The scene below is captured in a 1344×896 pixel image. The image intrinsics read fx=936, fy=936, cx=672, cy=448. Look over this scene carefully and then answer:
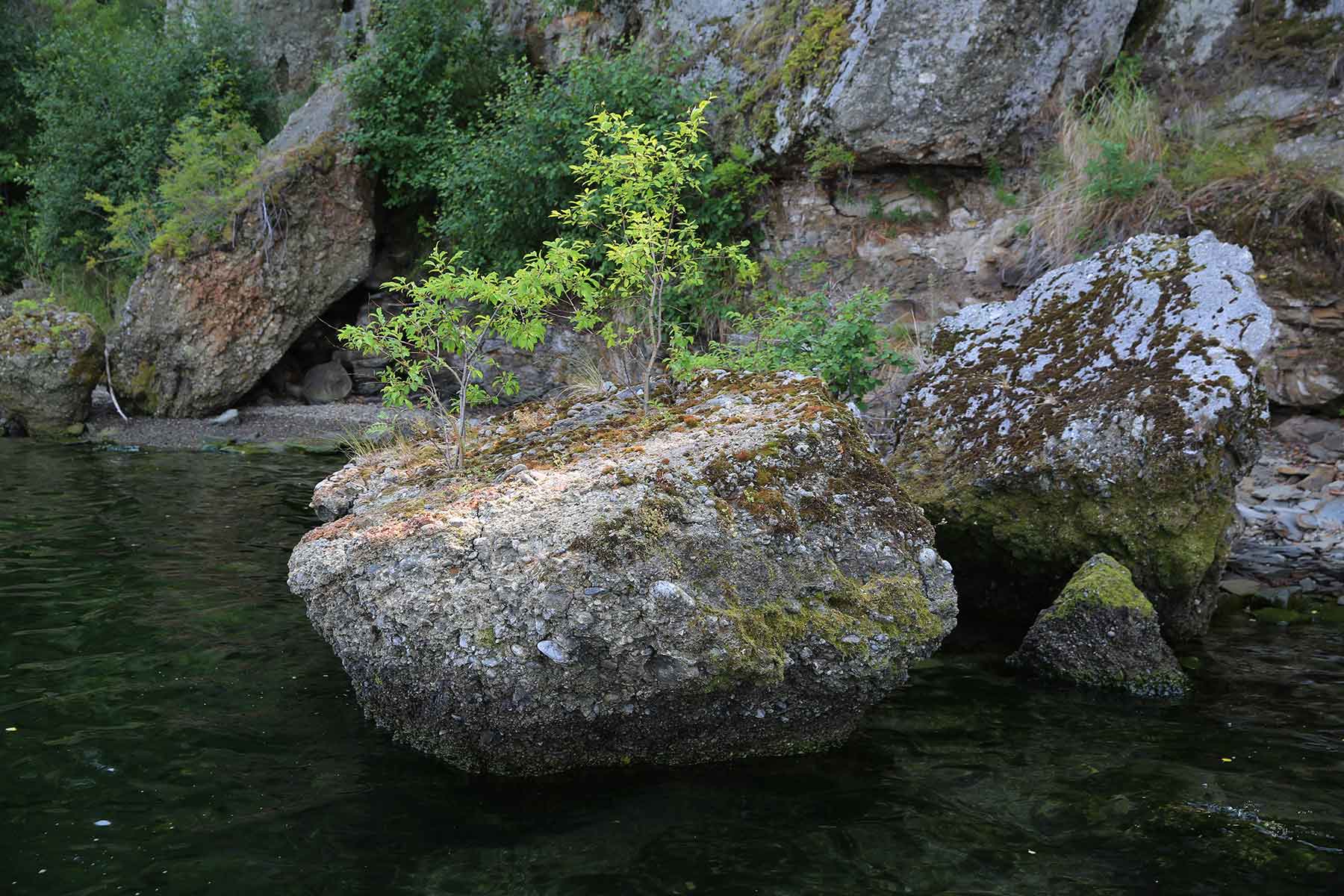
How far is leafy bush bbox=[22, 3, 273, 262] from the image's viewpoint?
67.6 feet

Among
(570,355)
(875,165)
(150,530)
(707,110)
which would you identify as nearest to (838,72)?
(875,165)

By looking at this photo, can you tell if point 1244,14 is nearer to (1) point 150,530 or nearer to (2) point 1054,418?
(2) point 1054,418

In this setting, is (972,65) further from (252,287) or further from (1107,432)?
(252,287)

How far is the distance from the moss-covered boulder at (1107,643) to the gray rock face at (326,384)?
610 inches

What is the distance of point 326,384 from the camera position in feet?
60.4

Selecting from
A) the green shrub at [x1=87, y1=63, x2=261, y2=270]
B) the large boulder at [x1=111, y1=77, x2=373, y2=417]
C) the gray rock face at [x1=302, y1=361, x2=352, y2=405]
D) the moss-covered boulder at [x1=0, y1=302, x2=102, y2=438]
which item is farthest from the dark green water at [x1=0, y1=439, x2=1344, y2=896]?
the green shrub at [x1=87, y1=63, x2=261, y2=270]

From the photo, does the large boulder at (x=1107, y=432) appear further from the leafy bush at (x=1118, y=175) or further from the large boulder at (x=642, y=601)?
the leafy bush at (x=1118, y=175)

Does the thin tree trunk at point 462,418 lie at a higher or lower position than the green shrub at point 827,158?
lower

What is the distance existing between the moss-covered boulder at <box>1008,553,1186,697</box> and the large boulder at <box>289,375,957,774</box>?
1423 millimetres

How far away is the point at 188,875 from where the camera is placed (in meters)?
3.46

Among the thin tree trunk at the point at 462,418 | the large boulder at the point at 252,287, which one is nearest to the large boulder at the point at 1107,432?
the thin tree trunk at the point at 462,418

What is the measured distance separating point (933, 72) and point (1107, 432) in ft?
22.5

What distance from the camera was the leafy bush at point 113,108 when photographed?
20609mm

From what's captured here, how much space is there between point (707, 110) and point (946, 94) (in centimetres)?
399
